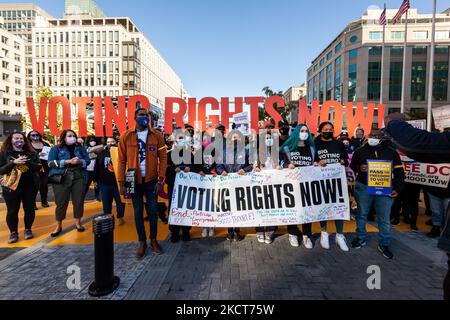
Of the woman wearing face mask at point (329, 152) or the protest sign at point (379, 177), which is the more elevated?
the woman wearing face mask at point (329, 152)

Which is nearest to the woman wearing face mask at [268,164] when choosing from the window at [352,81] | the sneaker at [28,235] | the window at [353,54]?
the sneaker at [28,235]

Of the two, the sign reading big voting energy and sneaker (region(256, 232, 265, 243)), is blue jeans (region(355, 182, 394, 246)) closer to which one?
the sign reading big voting energy

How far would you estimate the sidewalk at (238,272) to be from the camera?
3045mm

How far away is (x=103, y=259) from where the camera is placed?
10.3 feet

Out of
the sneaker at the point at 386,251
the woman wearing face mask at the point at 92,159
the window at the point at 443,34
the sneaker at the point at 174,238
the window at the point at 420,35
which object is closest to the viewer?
the sneaker at the point at 386,251

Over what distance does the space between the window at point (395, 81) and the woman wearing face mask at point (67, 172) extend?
58323 mm

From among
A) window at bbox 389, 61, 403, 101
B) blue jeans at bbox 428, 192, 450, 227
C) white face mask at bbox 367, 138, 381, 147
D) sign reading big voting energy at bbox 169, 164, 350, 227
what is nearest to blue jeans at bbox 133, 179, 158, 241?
sign reading big voting energy at bbox 169, 164, 350, 227

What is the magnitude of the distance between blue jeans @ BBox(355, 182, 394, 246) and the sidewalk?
0.30m

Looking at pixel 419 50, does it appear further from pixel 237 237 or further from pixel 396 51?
pixel 237 237

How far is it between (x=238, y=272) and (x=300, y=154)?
2339mm

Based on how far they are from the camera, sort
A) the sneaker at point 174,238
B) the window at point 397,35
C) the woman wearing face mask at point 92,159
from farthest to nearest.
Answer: the window at point 397,35 < the woman wearing face mask at point 92,159 < the sneaker at point 174,238

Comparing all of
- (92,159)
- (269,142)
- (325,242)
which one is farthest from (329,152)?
(92,159)

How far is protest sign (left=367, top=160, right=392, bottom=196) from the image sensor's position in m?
4.08

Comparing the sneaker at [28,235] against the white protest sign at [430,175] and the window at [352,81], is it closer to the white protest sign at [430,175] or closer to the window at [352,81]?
the white protest sign at [430,175]
